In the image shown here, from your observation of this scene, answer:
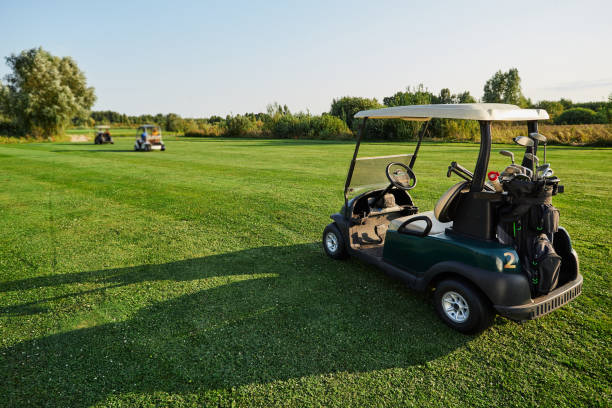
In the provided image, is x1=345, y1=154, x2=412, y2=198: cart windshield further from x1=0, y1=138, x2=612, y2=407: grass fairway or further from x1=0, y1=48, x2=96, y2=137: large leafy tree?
x1=0, y1=48, x2=96, y2=137: large leafy tree

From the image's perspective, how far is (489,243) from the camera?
113 inches

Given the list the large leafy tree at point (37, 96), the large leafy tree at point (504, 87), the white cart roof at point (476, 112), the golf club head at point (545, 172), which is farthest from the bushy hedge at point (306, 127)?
the large leafy tree at point (504, 87)

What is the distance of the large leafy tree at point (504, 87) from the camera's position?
248 ft

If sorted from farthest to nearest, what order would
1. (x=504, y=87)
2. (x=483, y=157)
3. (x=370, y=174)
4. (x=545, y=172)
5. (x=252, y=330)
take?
1. (x=504, y=87)
2. (x=370, y=174)
3. (x=252, y=330)
4. (x=483, y=157)
5. (x=545, y=172)

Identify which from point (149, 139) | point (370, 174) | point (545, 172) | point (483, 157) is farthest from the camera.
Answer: point (149, 139)

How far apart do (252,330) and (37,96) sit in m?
56.6

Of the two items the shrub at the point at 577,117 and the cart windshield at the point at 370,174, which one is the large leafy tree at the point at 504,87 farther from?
the cart windshield at the point at 370,174

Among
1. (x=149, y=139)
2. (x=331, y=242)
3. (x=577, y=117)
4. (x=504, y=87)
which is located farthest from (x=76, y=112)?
(x=504, y=87)

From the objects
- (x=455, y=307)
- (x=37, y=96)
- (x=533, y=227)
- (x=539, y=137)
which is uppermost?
(x=37, y=96)

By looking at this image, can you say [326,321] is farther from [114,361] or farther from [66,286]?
[66,286]

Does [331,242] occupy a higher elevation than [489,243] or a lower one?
lower

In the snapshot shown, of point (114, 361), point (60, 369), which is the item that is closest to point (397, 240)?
point (114, 361)

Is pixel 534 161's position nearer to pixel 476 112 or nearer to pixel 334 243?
pixel 476 112

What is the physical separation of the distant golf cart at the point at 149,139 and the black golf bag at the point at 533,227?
24.6m
